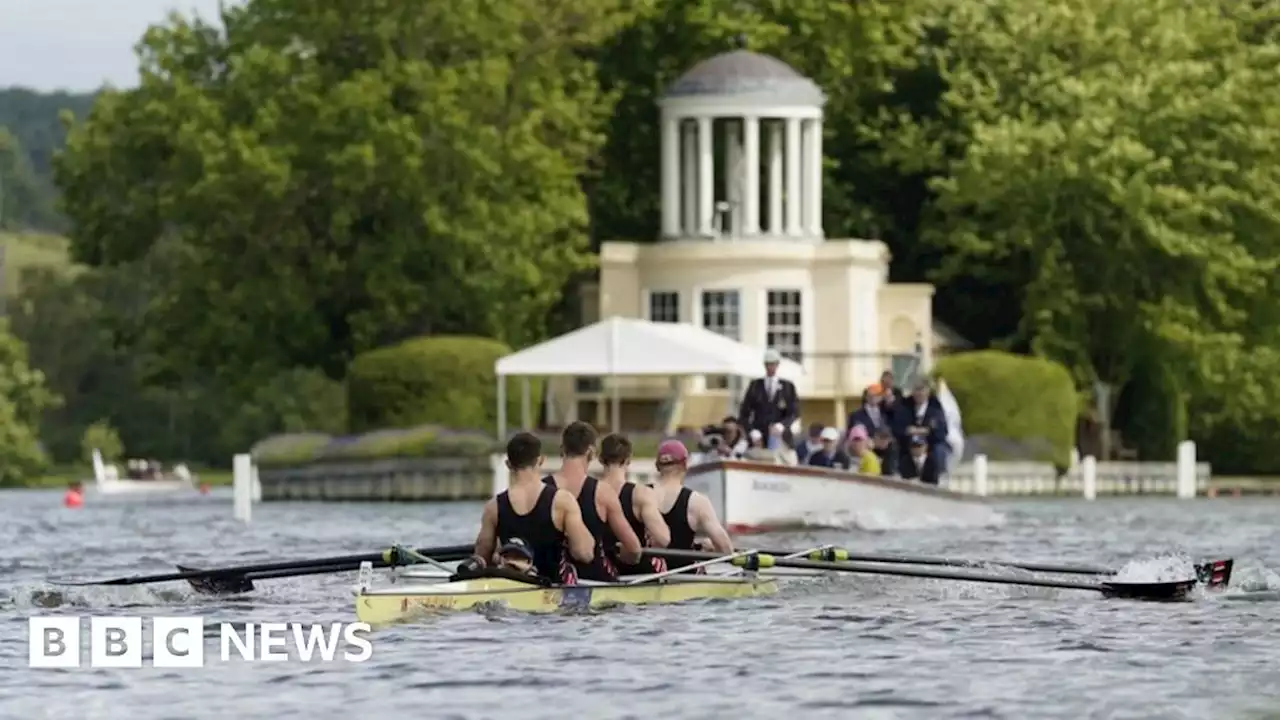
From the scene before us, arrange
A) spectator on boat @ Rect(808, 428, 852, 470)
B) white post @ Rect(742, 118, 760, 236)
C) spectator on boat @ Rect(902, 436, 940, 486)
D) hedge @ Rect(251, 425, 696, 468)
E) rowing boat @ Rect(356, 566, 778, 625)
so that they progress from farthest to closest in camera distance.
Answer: white post @ Rect(742, 118, 760, 236) < hedge @ Rect(251, 425, 696, 468) < spectator on boat @ Rect(902, 436, 940, 486) < spectator on boat @ Rect(808, 428, 852, 470) < rowing boat @ Rect(356, 566, 778, 625)

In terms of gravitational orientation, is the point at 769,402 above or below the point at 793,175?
below

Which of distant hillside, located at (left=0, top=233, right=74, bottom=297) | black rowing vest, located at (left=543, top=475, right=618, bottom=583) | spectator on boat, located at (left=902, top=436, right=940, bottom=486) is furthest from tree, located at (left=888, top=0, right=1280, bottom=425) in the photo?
distant hillside, located at (left=0, top=233, right=74, bottom=297)

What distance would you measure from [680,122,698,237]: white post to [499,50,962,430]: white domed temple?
0.02 metres

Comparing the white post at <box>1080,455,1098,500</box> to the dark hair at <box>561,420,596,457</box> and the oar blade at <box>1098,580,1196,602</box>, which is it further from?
the dark hair at <box>561,420,596,457</box>

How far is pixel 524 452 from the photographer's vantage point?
2628 centimetres

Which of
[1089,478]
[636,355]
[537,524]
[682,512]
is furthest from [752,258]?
[537,524]

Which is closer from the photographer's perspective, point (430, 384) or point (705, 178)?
point (430, 384)

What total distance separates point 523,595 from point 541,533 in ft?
2.01

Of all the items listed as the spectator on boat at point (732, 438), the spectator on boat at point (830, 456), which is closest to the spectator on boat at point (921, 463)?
the spectator on boat at point (830, 456)

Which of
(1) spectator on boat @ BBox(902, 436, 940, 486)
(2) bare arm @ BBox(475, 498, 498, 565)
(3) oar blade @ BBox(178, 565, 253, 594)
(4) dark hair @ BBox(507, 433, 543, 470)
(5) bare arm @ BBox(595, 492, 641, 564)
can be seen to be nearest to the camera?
(4) dark hair @ BBox(507, 433, 543, 470)

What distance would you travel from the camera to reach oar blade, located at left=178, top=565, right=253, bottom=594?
29.2 metres

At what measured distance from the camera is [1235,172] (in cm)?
7325

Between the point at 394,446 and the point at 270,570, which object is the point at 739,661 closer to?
the point at 270,570

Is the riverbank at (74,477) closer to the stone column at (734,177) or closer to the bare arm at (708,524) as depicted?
the stone column at (734,177)
